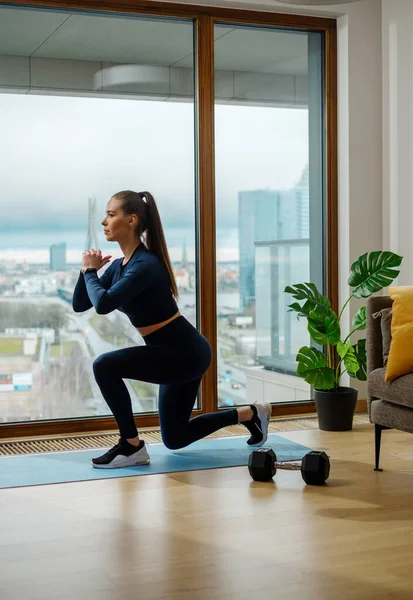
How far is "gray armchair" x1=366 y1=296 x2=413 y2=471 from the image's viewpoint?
356 centimetres

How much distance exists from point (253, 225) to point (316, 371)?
1.03 metres

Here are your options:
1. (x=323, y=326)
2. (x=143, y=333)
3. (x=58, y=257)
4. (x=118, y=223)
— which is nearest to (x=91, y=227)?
(x=58, y=257)

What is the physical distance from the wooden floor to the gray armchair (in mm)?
251

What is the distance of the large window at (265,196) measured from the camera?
17.0 feet

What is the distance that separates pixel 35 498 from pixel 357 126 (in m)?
3.14

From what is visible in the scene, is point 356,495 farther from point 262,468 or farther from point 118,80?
point 118,80

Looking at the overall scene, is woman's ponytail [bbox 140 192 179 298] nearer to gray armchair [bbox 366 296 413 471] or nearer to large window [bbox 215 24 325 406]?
gray armchair [bbox 366 296 413 471]

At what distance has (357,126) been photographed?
17.5ft

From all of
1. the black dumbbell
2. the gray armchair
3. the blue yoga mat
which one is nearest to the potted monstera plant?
the blue yoga mat

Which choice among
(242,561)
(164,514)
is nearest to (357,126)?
(164,514)

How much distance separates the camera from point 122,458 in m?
3.93

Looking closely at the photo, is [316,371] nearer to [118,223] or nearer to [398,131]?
[118,223]

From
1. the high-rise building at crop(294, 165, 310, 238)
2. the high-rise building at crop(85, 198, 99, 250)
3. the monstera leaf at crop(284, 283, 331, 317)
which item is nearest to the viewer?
the monstera leaf at crop(284, 283, 331, 317)

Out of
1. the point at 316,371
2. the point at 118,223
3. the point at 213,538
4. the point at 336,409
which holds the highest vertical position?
the point at 118,223
